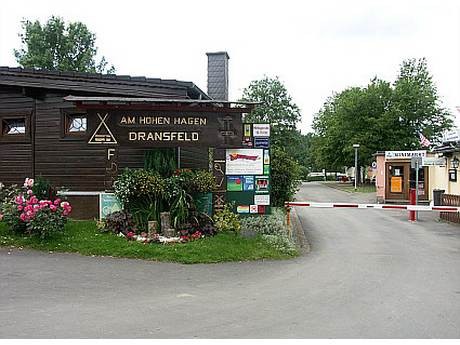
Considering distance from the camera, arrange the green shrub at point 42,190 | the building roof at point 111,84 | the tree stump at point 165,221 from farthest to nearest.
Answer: the building roof at point 111,84
the green shrub at point 42,190
the tree stump at point 165,221

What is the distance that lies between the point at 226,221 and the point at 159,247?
6.64ft

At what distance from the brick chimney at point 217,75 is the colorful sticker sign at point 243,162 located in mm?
8771

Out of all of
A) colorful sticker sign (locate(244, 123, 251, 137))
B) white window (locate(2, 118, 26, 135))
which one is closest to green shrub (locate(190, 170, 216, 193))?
colorful sticker sign (locate(244, 123, 251, 137))

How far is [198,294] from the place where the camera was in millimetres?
7613

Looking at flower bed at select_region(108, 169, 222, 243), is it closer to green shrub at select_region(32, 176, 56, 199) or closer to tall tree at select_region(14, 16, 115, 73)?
green shrub at select_region(32, 176, 56, 199)

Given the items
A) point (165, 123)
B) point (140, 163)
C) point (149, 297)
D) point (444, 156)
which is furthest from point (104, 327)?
point (444, 156)

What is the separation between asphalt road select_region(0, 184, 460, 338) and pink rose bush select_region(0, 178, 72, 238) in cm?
72

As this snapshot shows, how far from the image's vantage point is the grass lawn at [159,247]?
1023 centimetres

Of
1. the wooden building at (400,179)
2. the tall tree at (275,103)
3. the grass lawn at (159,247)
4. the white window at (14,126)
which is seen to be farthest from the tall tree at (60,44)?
the grass lawn at (159,247)

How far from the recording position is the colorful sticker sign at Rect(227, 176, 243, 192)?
12.7m

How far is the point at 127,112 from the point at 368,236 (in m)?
7.57

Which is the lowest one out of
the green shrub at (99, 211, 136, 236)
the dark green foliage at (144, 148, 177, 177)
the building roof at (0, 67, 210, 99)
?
the green shrub at (99, 211, 136, 236)

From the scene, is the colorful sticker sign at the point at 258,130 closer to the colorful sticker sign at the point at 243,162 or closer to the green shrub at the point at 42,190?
the colorful sticker sign at the point at 243,162

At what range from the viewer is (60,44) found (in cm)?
5731
